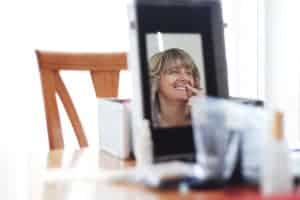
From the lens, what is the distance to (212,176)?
84cm

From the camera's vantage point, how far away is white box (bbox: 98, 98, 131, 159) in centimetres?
114

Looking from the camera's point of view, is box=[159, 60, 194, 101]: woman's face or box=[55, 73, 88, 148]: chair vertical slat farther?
box=[55, 73, 88, 148]: chair vertical slat

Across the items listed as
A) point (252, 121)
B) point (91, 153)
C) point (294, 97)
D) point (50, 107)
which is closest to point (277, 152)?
point (252, 121)

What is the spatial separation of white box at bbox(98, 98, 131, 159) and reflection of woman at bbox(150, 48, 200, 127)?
0.10 metres

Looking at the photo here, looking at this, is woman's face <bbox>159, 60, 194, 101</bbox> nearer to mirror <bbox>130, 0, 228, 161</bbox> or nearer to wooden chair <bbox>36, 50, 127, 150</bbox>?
mirror <bbox>130, 0, 228, 161</bbox>

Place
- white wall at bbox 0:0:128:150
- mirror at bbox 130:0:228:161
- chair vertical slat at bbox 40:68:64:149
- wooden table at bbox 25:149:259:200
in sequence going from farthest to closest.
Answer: white wall at bbox 0:0:128:150, chair vertical slat at bbox 40:68:64:149, mirror at bbox 130:0:228:161, wooden table at bbox 25:149:259:200

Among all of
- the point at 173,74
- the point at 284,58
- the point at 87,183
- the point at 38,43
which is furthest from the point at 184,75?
the point at 284,58

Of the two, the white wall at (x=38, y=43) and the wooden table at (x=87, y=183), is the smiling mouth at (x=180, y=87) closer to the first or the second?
the wooden table at (x=87, y=183)

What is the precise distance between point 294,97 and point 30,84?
1.13 metres

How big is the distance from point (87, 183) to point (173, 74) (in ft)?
1.05

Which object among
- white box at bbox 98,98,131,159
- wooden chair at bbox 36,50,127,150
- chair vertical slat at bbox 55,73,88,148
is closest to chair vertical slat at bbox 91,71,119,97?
wooden chair at bbox 36,50,127,150

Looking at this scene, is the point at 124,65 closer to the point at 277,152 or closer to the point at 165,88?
the point at 165,88

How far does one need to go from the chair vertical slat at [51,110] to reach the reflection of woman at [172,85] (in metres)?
0.55

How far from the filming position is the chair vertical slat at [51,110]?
1.55 metres
